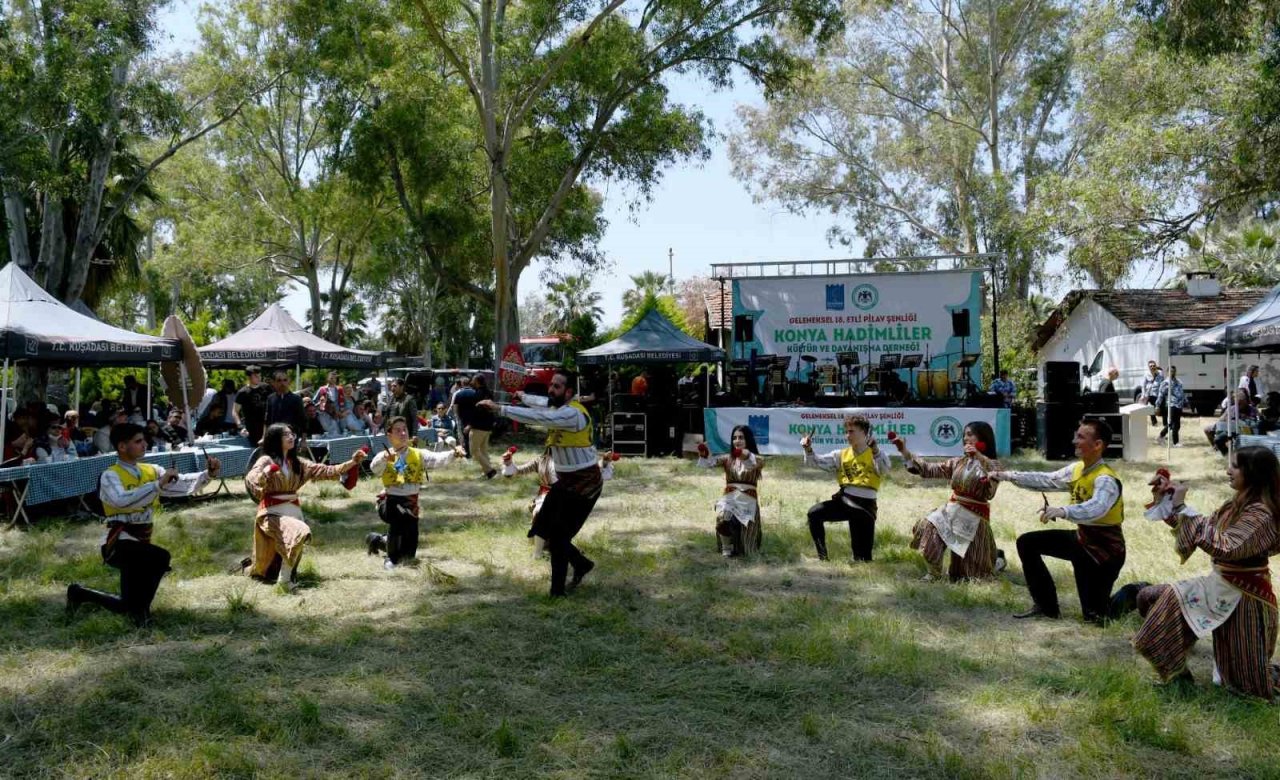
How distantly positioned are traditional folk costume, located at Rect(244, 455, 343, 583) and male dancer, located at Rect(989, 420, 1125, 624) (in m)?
4.97

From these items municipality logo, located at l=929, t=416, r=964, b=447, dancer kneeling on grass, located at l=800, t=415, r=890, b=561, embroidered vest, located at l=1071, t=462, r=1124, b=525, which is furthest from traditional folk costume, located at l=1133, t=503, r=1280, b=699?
municipality logo, located at l=929, t=416, r=964, b=447

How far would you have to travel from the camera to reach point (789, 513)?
1080cm

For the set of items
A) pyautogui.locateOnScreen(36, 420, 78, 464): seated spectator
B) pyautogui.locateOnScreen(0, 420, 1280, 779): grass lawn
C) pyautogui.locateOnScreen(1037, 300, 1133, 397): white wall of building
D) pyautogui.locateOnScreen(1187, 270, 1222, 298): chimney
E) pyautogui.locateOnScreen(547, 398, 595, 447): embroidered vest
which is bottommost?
pyautogui.locateOnScreen(0, 420, 1280, 779): grass lawn

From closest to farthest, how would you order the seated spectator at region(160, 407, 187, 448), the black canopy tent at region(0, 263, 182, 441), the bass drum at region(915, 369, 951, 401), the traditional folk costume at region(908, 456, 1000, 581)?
the traditional folk costume at region(908, 456, 1000, 581) < the black canopy tent at region(0, 263, 182, 441) < the seated spectator at region(160, 407, 187, 448) < the bass drum at region(915, 369, 951, 401)

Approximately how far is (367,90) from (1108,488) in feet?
57.6

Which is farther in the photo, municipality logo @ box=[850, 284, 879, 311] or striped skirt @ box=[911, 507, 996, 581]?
municipality logo @ box=[850, 284, 879, 311]

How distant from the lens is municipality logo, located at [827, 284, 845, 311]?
17.2 metres

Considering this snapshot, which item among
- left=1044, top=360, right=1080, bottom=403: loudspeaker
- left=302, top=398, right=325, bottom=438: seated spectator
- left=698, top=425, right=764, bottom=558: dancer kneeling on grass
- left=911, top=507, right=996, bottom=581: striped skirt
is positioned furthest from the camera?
left=1044, top=360, right=1080, bottom=403: loudspeaker

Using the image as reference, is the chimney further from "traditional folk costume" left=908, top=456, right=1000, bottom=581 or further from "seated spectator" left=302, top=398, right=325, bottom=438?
"seated spectator" left=302, top=398, right=325, bottom=438

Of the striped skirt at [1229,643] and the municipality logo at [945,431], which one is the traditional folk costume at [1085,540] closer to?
the striped skirt at [1229,643]

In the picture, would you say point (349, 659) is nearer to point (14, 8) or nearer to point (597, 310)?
point (14, 8)

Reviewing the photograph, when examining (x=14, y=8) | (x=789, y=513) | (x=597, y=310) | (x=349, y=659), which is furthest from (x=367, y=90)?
(x=597, y=310)

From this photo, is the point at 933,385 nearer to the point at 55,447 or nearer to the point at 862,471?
the point at 862,471

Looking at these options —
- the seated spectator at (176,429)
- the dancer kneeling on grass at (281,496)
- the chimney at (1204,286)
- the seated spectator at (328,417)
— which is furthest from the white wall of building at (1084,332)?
the dancer kneeling on grass at (281,496)
